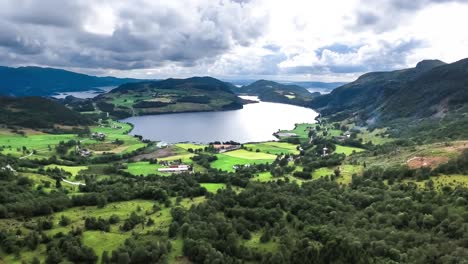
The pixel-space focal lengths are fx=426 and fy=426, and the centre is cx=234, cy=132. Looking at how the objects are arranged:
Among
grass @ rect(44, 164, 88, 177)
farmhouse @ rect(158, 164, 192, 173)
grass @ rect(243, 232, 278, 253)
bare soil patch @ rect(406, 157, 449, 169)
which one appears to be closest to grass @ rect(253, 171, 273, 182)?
farmhouse @ rect(158, 164, 192, 173)

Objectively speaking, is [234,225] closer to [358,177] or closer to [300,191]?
[300,191]

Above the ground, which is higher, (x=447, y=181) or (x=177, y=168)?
(x=447, y=181)

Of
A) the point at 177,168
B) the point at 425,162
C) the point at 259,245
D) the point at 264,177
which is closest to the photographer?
the point at 259,245

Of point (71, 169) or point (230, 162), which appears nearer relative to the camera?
point (71, 169)

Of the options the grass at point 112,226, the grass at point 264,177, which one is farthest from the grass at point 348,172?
the grass at point 112,226

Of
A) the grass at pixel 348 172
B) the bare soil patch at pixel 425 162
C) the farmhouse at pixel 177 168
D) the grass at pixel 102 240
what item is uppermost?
the bare soil patch at pixel 425 162

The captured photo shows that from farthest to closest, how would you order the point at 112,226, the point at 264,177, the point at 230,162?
the point at 230,162 → the point at 264,177 → the point at 112,226

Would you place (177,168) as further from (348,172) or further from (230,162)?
(348,172)

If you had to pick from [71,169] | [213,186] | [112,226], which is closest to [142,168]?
[71,169]

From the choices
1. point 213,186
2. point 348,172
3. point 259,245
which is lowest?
point 259,245

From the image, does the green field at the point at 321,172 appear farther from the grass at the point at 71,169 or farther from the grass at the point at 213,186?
the grass at the point at 71,169

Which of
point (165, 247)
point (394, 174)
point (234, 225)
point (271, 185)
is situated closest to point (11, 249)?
point (165, 247)

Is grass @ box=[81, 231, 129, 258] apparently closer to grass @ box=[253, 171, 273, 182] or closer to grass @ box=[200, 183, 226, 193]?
grass @ box=[200, 183, 226, 193]
